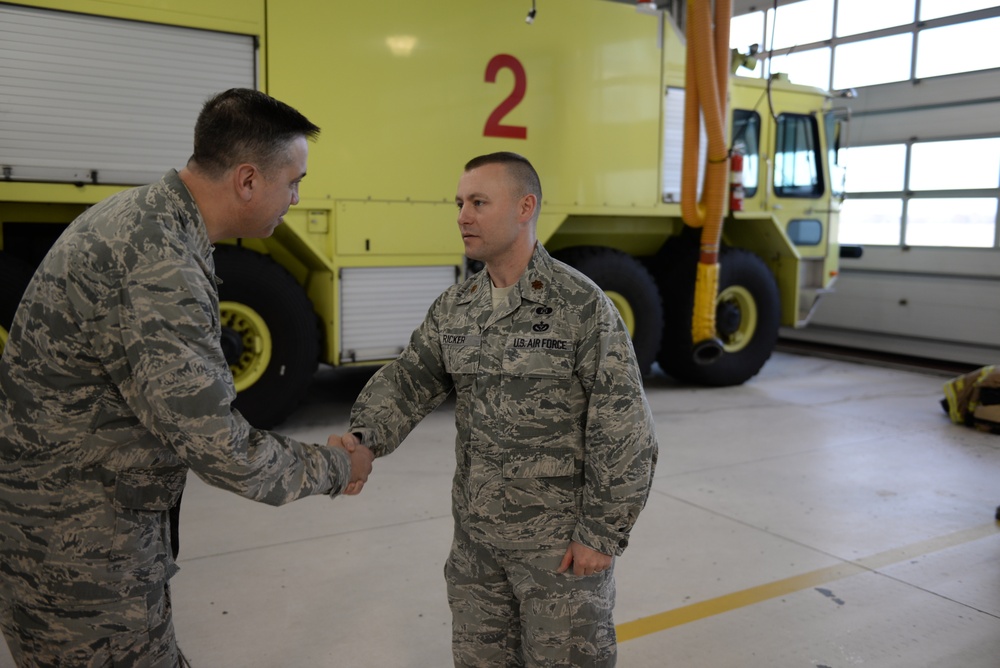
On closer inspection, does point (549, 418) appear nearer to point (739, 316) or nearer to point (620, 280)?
point (620, 280)

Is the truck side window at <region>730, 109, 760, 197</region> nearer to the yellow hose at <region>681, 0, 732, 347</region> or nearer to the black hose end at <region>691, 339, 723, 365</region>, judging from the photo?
the yellow hose at <region>681, 0, 732, 347</region>

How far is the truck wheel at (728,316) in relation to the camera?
26.3ft

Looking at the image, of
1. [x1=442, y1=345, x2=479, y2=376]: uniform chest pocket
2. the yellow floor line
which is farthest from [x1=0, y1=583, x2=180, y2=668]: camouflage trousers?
the yellow floor line

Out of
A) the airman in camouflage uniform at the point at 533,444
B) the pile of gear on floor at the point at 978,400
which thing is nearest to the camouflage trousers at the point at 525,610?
the airman in camouflage uniform at the point at 533,444

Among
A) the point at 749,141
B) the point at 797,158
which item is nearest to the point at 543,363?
the point at 749,141

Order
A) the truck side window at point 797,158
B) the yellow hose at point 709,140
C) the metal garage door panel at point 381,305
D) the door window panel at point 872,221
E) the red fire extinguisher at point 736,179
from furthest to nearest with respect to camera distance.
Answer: the door window panel at point 872,221 → the truck side window at point 797,158 → the red fire extinguisher at point 736,179 → the yellow hose at point 709,140 → the metal garage door panel at point 381,305

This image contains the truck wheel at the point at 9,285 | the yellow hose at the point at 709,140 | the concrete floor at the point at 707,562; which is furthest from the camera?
the yellow hose at the point at 709,140

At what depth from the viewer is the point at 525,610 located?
7.06ft

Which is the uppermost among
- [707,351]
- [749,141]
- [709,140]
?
[749,141]

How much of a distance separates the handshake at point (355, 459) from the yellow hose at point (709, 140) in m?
5.58

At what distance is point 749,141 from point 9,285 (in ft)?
21.4

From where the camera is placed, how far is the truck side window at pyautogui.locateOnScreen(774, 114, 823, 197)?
853 centimetres

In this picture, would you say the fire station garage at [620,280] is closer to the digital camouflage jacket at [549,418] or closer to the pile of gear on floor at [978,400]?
the pile of gear on floor at [978,400]

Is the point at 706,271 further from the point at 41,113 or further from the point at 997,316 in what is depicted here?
the point at 41,113
